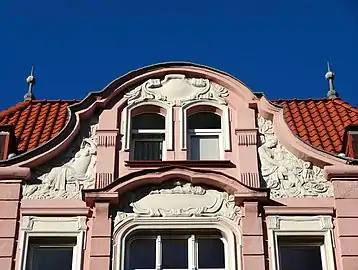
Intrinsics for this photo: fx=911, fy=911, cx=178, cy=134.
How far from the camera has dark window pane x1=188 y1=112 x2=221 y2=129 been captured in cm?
1883

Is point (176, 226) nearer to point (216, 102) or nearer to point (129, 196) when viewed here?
point (129, 196)

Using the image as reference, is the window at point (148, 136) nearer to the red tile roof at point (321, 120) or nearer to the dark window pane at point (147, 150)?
the dark window pane at point (147, 150)

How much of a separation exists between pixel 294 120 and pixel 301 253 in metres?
4.08

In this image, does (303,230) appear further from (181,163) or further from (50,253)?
(50,253)

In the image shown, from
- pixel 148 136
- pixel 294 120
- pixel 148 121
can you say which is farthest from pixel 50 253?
pixel 294 120

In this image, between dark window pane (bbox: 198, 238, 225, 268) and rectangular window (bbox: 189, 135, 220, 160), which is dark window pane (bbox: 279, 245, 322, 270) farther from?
rectangular window (bbox: 189, 135, 220, 160)

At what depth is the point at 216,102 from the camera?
1886 cm

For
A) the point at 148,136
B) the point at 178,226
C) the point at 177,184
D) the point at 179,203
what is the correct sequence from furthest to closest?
the point at 148,136
the point at 177,184
the point at 179,203
the point at 178,226

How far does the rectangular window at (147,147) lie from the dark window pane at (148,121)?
0.25 meters

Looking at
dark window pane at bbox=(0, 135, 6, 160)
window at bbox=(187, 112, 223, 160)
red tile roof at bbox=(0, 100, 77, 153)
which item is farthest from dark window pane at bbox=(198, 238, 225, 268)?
dark window pane at bbox=(0, 135, 6, 160)

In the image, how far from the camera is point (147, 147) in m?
18.5

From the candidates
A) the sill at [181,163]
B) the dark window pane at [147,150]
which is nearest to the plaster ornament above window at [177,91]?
the dark window pane at [147,150]

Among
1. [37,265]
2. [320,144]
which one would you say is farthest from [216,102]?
[37,265]

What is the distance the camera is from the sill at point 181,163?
697 inches
